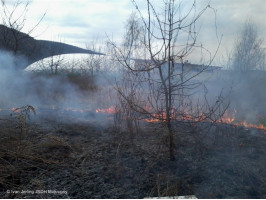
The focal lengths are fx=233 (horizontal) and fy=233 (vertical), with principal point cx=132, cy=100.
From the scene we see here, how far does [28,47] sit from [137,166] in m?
11.4

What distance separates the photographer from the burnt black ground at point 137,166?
3371 mm

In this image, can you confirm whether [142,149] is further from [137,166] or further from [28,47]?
[28,47]

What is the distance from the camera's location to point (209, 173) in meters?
3.78

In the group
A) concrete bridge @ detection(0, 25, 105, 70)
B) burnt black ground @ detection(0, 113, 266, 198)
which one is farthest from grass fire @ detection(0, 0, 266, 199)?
concrete bridge @ detection(0, 25, 105, 70)

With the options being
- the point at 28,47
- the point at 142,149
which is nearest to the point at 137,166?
the point at 142,149

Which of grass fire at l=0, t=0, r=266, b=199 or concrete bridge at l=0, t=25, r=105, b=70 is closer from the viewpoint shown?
grass fire at l=0, t=0, r=266, b=199

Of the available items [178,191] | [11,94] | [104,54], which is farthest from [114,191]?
[104,54]

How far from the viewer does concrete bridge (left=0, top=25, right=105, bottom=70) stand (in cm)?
1080

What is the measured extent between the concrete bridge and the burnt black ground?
280 inches

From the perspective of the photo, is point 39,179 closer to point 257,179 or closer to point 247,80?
point 257,179

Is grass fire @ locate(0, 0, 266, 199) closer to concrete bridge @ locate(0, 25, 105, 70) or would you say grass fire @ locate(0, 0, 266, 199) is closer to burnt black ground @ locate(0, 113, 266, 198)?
burnt black ground @ locate(0, 113, 266, 198)

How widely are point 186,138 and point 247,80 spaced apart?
543 inches

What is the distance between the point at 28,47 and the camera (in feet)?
42.4

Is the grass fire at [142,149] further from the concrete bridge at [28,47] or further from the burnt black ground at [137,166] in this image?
the concrete bridge at [28,47]
